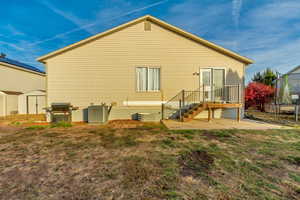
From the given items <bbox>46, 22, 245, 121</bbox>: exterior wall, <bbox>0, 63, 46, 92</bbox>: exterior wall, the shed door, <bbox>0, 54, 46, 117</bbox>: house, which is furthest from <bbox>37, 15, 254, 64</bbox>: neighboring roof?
<bbox>0, 63, 46, 92</bbox>: exterior wall

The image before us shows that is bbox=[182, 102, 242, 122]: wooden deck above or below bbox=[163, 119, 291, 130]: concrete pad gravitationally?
above

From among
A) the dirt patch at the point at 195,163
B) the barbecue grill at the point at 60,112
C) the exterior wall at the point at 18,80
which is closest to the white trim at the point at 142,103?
the barbecue grill at the point at 60,112

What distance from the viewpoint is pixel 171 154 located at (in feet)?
9.77

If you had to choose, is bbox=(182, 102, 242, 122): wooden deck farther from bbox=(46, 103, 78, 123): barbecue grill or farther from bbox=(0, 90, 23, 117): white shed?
bbox=(0, 90, 23, 117): white shed

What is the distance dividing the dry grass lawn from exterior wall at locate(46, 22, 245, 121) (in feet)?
11.2

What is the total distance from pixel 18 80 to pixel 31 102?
367cm

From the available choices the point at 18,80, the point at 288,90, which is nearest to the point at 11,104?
the point at 18,80

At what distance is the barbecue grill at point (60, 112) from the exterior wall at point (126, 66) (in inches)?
14.3

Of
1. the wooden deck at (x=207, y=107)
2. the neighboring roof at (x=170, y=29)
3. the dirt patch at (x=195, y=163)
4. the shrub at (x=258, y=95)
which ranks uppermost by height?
the neighboring roof at (x=170, y=29)

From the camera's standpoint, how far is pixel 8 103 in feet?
31.6

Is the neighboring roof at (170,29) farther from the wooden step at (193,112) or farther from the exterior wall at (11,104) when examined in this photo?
the exterior wall at (11,104)

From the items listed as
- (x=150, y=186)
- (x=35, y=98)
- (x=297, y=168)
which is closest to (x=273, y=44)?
(x=297, y=168)

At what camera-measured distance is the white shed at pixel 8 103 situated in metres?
9.34

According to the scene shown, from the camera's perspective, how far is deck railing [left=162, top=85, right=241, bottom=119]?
7.23m
